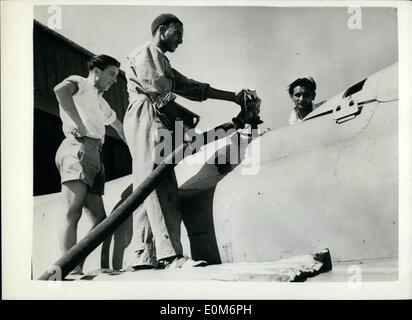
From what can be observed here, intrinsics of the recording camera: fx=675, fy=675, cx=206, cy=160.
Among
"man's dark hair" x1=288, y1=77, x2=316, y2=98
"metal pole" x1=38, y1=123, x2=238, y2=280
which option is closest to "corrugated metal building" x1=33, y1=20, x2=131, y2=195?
"metal pole" x1=38, y1=123, x2=238, y2=280

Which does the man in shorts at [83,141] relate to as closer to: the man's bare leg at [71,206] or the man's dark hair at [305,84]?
the man's bare leg at [71,206]

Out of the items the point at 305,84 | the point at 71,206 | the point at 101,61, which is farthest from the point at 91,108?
the point at 305,84

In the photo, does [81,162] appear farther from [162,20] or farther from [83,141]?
[162,20]

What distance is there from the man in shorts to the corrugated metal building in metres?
0.03

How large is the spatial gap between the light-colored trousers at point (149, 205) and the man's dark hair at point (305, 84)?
0.61 metres

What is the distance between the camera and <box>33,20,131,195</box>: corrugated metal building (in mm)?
2975

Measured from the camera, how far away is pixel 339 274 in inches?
111

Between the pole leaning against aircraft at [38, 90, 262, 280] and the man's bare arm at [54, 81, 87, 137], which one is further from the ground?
the man's bare arm at [54, 81, 87, 137]

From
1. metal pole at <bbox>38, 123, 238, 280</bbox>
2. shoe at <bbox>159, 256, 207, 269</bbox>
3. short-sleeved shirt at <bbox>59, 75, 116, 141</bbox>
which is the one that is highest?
short-sleeved shirt at <bbox>59, 75, 116, 141</bbox>

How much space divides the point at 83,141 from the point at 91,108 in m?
0.15

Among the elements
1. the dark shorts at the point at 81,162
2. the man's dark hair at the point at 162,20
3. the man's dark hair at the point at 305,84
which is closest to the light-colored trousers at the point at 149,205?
the dark shorts at the point at 81,162

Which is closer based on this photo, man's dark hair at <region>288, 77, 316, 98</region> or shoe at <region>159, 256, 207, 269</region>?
shoe at <region>159, 256, 207, 269</region>

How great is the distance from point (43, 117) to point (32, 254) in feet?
1.98

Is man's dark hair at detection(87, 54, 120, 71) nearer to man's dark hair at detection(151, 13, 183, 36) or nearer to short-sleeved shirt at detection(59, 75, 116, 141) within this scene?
short-sleeved shirt at detection(59, 75, 116, 141)
